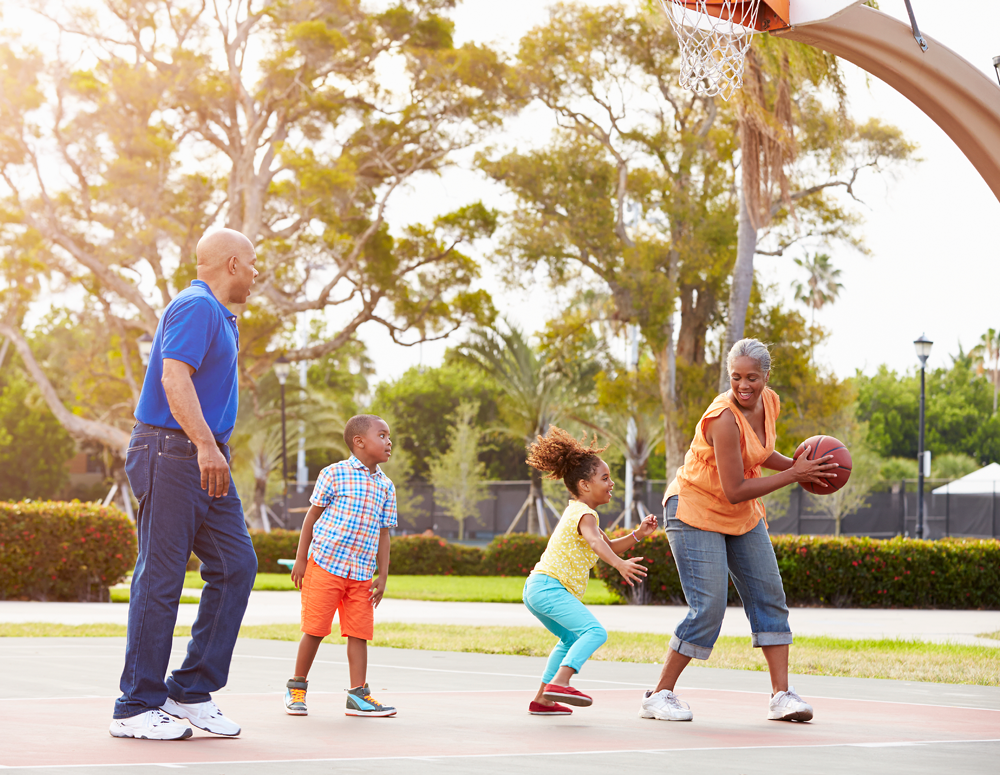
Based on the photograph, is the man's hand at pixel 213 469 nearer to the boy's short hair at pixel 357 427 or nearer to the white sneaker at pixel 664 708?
the boy's short hair at pixel 357 427

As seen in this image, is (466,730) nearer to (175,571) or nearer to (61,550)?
(175,571)

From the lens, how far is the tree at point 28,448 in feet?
190

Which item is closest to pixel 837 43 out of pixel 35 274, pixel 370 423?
pixel 370 423

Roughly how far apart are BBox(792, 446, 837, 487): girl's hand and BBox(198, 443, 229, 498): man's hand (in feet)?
8.49

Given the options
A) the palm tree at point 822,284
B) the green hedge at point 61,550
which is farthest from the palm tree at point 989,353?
the green hedge at point 61,550

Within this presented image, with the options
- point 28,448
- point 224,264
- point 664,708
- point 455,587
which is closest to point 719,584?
point 664,708

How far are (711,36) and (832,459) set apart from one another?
13.1 ft

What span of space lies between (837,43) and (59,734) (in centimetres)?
582

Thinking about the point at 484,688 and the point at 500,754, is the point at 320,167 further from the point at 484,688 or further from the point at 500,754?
the point at 500,754

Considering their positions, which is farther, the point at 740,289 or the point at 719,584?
the point at 740,289

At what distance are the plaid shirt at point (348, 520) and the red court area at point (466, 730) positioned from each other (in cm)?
72

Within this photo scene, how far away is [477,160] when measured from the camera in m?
29.5

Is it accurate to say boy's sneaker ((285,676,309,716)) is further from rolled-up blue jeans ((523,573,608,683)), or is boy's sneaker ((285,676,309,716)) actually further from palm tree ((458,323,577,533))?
palm tree ((458,323,577,533))

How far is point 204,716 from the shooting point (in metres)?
4.72
